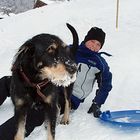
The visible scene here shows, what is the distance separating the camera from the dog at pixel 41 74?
4.12 m

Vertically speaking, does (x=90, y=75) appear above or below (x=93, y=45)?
below

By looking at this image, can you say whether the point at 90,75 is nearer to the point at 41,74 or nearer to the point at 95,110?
the point at 95,110

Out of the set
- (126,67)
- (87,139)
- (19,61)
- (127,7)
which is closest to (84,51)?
(87,139)

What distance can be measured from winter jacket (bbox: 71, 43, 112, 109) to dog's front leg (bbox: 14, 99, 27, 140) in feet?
4.41

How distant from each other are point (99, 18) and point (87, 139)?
357 inches

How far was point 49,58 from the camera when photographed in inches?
160

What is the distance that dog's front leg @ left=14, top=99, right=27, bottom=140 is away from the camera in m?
4.73

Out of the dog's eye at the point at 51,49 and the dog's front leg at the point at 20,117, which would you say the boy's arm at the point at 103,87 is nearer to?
the dog's front leg at the point at 20,117

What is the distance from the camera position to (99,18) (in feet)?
45.3

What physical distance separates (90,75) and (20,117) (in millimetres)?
1506

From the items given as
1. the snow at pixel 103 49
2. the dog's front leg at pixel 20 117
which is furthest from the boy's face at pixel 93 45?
the dog's front leg at pixel 20 117

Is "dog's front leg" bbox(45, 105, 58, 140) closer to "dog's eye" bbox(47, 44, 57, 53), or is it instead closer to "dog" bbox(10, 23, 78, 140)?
"dog" bbox(10, 23, 78, 140)

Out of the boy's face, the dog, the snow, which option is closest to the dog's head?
the dog

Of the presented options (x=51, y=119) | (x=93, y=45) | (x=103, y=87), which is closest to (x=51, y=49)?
(x=51, y=119)
